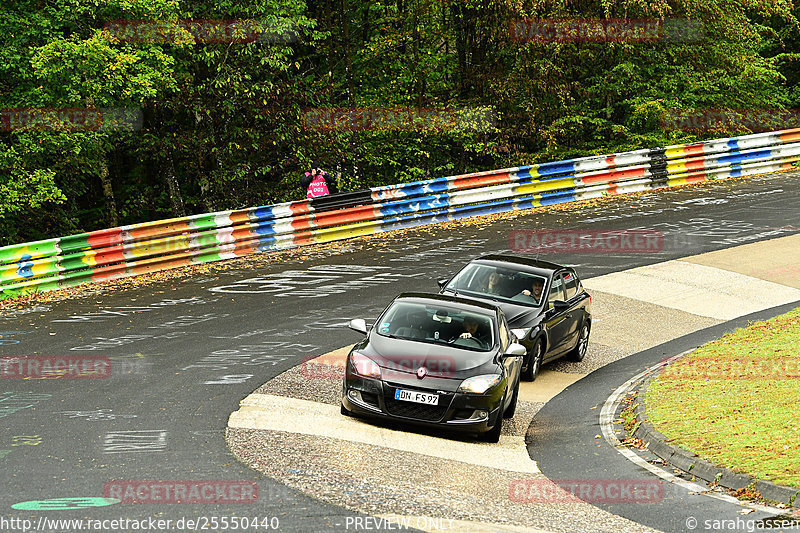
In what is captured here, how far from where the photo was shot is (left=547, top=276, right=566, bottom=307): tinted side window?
49.7 ft

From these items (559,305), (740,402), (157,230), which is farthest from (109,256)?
(740,402)

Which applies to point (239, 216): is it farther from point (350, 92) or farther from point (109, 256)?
point (350, 92)

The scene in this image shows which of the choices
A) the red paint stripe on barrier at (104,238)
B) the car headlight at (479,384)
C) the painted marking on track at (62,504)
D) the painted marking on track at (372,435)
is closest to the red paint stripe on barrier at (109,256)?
the red paint stripe on barrier at (104,238)

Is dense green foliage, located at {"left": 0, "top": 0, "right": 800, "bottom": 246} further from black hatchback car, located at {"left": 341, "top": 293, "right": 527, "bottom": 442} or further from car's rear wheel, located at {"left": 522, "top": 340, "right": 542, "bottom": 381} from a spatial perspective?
black hatchback car, located at {"left": 341, "top": 293, "right": 527, "bottom": 442}

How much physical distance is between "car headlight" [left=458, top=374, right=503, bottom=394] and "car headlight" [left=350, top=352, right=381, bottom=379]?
981 mm

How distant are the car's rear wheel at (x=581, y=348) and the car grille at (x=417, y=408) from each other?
210 inches

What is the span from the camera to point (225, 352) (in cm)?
1462

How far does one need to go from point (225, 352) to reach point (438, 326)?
4.02 m

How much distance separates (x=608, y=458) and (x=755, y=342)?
225 inches

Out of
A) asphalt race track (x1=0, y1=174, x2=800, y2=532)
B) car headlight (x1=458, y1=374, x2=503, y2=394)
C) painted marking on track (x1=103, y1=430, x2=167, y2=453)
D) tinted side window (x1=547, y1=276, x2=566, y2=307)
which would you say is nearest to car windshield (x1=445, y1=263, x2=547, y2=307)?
tinted side window (x1=547, y1=276, x2=566, y2=307)

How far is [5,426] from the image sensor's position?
10.7 m

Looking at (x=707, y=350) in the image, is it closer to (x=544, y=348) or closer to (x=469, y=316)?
(x=544, y=348)

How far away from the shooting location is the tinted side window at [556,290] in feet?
49.7

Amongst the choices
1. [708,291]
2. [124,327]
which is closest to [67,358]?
[124,327]
